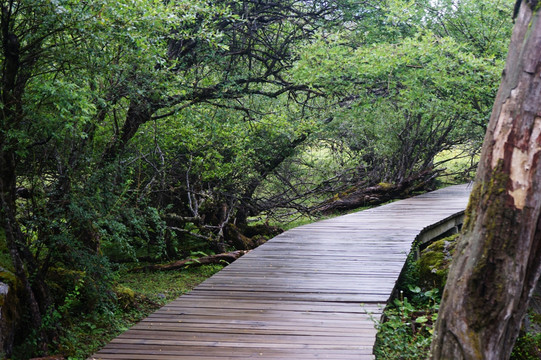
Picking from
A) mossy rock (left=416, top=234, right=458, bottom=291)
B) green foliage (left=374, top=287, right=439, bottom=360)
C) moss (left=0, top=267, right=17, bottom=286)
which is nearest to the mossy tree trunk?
green foliage (left=374, top=287, right=439, bottom=360)

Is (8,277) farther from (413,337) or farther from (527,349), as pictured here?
(527,349)

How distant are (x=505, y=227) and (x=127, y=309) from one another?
19.9 ft

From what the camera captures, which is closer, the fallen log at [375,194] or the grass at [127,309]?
the grass at [127,309]

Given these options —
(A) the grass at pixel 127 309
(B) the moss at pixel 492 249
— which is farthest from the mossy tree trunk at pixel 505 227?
(A) the grass at pixel 127 309

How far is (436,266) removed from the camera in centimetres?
748

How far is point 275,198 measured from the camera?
46.4 feet

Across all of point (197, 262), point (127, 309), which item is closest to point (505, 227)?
point (127, 309)

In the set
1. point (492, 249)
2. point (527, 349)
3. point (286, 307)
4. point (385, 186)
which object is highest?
point (492, 249)

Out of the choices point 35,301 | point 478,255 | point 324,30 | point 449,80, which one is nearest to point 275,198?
point 324,30

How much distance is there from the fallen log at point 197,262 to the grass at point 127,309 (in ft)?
0.38

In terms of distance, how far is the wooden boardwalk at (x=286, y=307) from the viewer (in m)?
4.12

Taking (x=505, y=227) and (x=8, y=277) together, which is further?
(x=8, y=277)

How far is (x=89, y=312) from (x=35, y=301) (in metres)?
1.92

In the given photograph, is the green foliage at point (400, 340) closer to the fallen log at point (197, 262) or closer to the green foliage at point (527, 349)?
the green foliage at point (527, 349)
